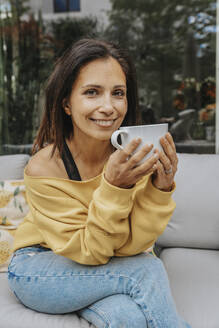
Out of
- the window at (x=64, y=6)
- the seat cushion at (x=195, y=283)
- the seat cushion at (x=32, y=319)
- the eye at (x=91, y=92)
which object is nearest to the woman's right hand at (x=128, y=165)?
the eye at (x=91, y=92)

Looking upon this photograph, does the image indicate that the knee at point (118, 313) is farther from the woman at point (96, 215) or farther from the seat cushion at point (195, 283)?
the seat cushion at point (195, 283)

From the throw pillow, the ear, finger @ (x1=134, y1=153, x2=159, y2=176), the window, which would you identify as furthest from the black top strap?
the window

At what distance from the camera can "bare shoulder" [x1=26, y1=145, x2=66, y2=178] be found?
42.6 inches

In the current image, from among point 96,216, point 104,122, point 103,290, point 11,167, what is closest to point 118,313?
point 103,290

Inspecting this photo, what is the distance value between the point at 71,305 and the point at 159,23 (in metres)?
3.78

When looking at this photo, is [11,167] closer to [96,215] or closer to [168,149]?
[96,215]

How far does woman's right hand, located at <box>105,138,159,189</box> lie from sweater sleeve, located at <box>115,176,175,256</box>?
0.10 meters

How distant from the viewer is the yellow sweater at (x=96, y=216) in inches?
34.6

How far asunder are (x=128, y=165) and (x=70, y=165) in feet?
1.21

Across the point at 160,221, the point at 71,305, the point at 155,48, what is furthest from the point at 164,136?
the point at 155,48

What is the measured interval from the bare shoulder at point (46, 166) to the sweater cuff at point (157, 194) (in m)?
0.29

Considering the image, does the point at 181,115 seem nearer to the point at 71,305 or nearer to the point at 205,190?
the point at 205,190

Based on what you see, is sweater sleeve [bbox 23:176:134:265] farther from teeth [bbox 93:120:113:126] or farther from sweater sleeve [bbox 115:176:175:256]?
teeth [bbox 93:120:113:126]

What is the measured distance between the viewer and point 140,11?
4188 mm
